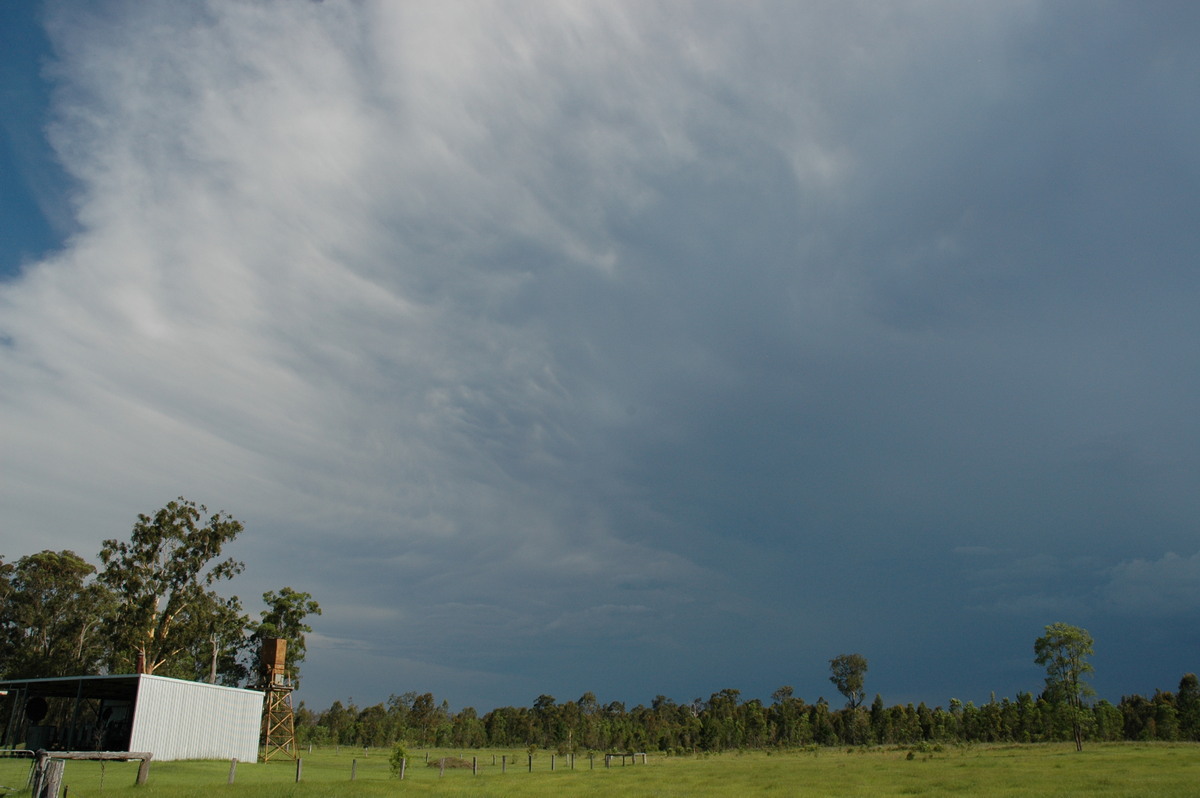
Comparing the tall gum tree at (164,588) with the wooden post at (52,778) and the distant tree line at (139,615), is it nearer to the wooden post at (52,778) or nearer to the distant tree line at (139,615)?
the distant tree line at (139,615)

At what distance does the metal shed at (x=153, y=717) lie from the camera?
44312mm

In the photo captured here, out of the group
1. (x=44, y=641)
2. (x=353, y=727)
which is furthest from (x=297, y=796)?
(x=353, y=727)

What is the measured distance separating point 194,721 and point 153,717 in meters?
3.83

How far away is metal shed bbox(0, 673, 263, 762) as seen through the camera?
4431 centimetres

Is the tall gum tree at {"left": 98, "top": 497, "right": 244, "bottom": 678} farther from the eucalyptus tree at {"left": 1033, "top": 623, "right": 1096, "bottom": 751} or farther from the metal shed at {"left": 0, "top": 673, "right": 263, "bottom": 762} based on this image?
the eucalyptus tree at {"left": 1033, "top": 623, "right": 1096, "bottom": 751}

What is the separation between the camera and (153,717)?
4472cm

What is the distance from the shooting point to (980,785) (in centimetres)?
3497

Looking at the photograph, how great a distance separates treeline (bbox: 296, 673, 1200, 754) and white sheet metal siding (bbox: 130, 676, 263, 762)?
2407 inches

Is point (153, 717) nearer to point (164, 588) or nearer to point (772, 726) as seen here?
point (164, 588)

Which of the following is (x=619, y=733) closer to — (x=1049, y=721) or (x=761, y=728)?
A: (x=761, y=728)

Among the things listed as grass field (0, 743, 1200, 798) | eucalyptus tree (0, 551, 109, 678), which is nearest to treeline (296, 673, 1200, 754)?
eucalyptus tree (0, 551, 109, 678)

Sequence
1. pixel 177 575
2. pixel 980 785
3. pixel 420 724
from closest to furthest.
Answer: pixel 980 785, pixel 177 575, pixel 420 724

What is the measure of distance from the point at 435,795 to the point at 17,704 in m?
35.3

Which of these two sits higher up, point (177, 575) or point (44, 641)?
point (177, 575)
